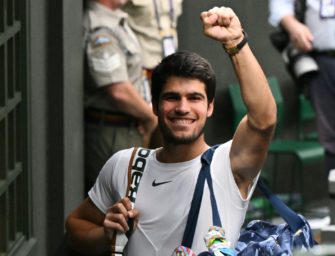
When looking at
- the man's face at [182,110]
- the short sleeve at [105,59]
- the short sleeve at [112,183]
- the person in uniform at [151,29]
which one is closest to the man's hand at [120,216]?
the short sleeve at [112,183]

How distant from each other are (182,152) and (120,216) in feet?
1.31

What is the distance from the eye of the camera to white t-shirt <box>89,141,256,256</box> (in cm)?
569

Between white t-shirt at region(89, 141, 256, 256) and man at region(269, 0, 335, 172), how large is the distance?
3783mm

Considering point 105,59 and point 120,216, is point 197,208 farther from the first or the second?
point 105,59

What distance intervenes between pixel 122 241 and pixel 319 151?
6570mm

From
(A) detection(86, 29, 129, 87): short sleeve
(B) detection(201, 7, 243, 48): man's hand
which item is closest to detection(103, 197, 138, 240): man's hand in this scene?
(B) detection(201, 7, 243, 48): man's hand

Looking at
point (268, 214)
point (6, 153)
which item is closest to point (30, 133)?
point (6, 153)

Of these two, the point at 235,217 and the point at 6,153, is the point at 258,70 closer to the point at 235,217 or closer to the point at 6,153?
the point at 235,217

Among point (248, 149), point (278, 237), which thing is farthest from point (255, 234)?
point (248, 149)

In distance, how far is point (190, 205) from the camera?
5.71 metres

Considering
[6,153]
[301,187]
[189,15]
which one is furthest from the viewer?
[301,187]

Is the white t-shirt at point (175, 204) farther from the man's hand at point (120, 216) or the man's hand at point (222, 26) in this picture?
the man's hand at point (222, 26)

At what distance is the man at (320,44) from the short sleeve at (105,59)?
1130 mm

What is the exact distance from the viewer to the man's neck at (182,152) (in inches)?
231
